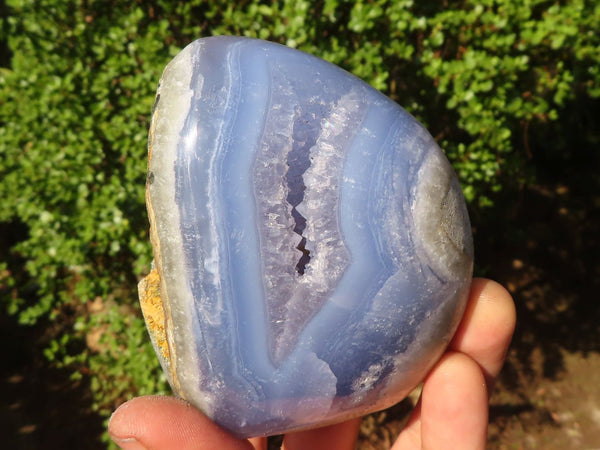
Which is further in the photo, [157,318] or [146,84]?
[146,84]

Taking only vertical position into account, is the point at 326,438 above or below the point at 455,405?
below

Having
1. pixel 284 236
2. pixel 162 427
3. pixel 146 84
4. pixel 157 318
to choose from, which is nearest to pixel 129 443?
pixel 162 427

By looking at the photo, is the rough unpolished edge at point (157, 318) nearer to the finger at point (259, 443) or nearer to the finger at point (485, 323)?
the finger at point (259, 443)

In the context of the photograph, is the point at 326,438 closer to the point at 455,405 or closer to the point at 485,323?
the point at 455,405

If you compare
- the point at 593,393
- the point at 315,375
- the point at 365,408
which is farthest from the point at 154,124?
the point at 593,393

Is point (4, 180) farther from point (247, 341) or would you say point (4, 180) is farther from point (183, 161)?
point (247, 341)
